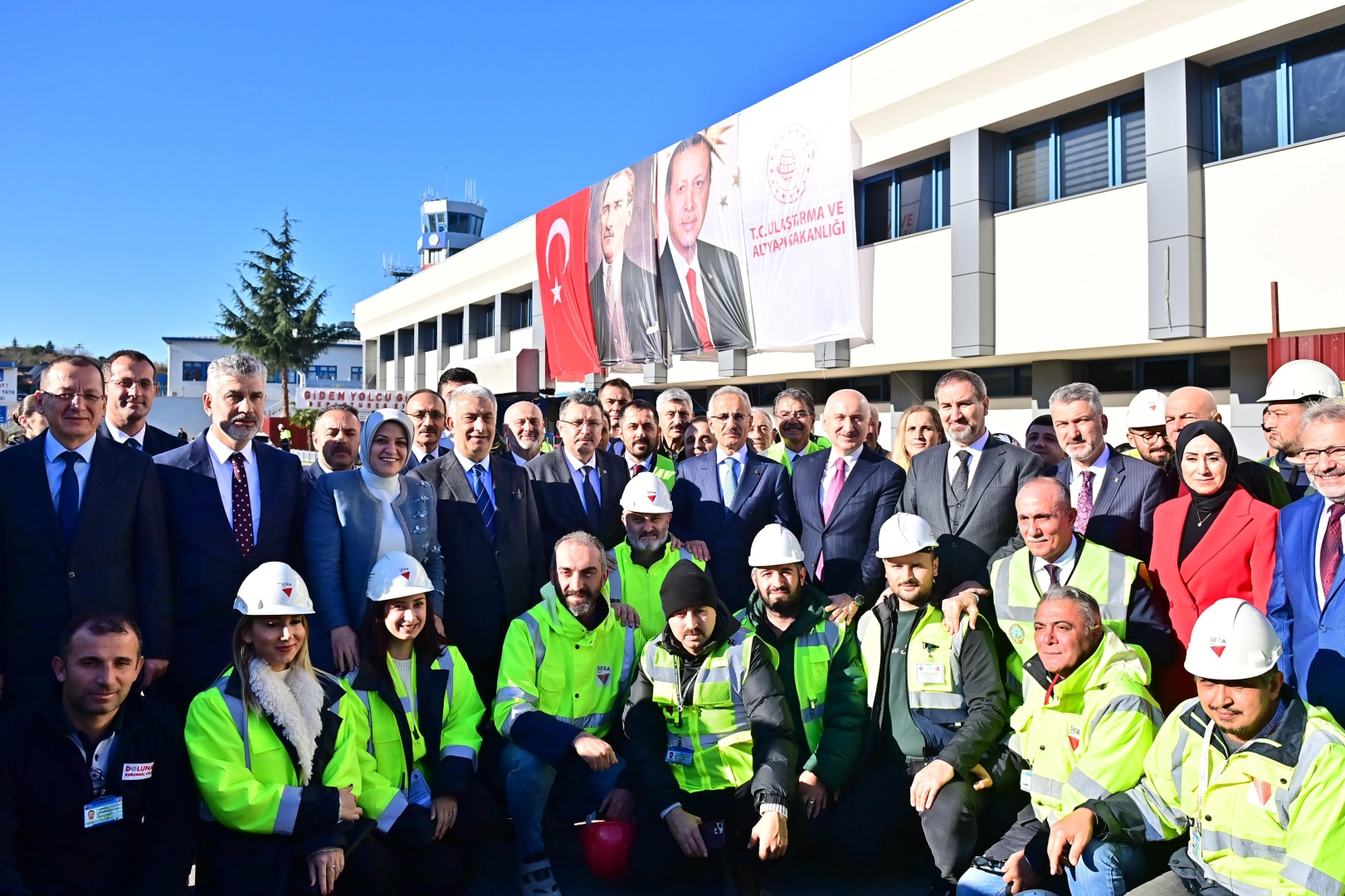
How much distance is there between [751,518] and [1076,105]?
35.1 ft

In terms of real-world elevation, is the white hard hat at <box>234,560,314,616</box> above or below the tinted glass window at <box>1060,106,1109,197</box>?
below

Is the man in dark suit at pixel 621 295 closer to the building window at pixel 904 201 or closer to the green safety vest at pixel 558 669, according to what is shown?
the building window at pixel 904 201

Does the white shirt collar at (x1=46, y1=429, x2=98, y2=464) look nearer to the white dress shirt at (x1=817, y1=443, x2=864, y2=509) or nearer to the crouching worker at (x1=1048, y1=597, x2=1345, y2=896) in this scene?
the white dress shirt at (x1=817, y1=443, x2=864, y2=509)

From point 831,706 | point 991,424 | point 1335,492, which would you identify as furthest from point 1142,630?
point 991,424

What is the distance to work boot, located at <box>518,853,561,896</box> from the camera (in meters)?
3.82

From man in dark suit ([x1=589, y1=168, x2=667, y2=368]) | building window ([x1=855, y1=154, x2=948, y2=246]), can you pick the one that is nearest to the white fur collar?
building window ([x1=855, y1=154, x2=948, y2=246])

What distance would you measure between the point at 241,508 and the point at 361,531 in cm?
51

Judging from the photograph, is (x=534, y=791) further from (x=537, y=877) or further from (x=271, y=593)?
(x=271, y=593)

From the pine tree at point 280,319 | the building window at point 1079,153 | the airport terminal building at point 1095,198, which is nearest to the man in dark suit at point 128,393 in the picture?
the airport terminal building at point 1095,198

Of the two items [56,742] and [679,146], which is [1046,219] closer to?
[679,146]

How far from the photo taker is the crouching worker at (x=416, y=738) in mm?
3627

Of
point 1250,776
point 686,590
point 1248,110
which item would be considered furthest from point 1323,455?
point 1248,110

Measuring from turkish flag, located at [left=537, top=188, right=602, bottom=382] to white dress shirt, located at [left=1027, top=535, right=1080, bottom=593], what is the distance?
1802 centimetres

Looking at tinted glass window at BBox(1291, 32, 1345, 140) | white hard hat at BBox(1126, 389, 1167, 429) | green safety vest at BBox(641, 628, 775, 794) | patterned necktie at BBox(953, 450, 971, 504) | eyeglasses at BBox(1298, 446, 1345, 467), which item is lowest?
green safety vest at BBox(641, 628, 775, 794)
